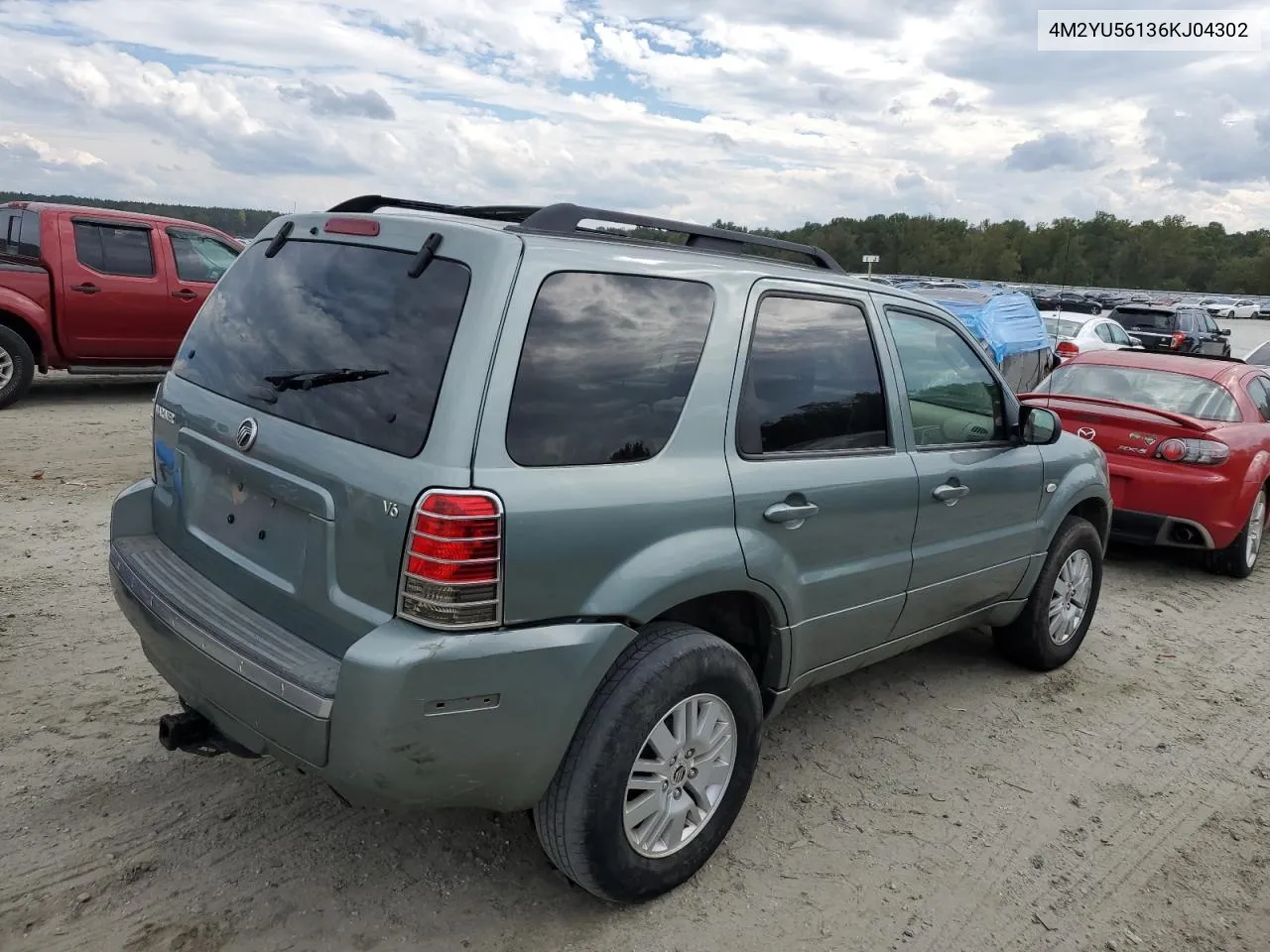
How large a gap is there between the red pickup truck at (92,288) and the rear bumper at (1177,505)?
9.22 m

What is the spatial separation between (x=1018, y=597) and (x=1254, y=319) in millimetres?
61764

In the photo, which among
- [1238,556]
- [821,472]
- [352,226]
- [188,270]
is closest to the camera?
[352,226]

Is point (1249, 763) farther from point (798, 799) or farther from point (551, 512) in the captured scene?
point (551, 512)

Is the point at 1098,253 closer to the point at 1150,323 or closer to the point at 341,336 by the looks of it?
the point at 1150,323

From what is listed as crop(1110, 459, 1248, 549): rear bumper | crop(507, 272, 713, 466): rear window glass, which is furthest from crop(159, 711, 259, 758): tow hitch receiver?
crop(1110, 459, 1248, 549): rear bumper

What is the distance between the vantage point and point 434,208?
3.36 metres

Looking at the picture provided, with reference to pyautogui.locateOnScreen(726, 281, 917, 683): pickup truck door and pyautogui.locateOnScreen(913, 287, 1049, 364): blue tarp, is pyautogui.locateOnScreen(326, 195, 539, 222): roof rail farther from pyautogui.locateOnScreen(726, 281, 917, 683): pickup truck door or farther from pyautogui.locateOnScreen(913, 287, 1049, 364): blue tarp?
pyautogui.locateOnScreen(913, 287, 1049, 364): blue tarp

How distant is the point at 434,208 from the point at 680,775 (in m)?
2.05

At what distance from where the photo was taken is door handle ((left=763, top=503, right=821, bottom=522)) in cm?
301

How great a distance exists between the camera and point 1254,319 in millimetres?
55500

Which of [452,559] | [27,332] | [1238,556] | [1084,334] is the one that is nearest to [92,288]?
[27,332]

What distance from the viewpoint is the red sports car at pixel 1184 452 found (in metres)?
6.48

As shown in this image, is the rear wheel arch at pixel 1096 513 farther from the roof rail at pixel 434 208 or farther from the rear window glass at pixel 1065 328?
the rear window glass at pixel 1065 328

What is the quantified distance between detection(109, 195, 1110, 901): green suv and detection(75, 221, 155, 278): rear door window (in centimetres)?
803
